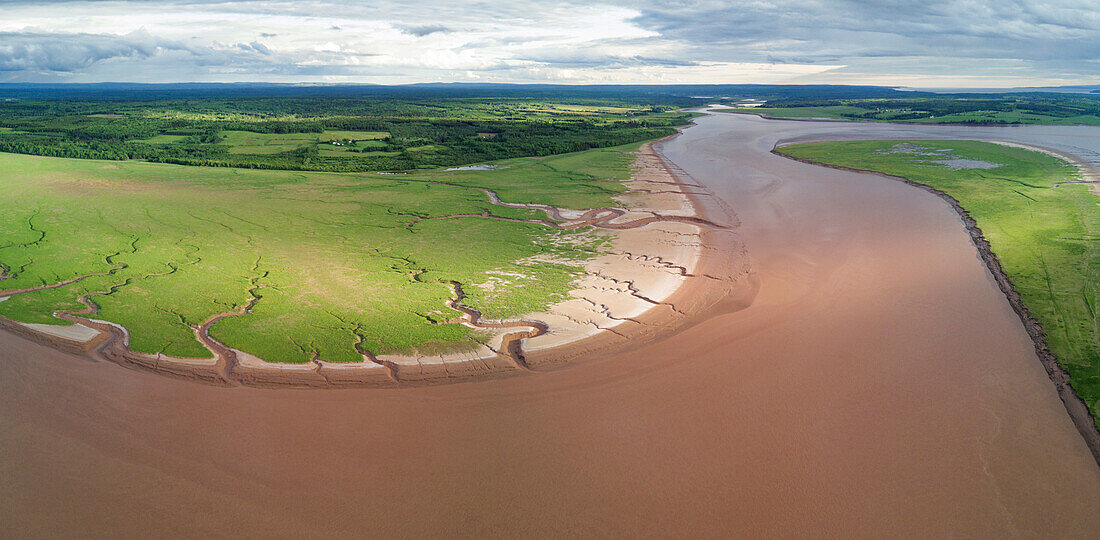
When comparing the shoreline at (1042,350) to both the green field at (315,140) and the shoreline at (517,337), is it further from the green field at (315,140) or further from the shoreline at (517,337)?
the green field at (315,140)

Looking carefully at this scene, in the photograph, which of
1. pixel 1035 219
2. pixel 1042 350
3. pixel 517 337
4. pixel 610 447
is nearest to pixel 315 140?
pixel 517 337

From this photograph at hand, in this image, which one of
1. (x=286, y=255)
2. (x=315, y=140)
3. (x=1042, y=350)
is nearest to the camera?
(x=1042, y=350)

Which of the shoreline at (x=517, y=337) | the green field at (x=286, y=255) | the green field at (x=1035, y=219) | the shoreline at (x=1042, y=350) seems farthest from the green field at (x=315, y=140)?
the shoreline at (x=1042, y=350)

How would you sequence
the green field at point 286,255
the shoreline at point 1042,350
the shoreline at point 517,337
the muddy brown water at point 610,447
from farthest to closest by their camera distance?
the green field at point 286,255 < the shoreline at point 517,337 < the shoreline at point 1042,350 < the muddy brown water at point 610,447

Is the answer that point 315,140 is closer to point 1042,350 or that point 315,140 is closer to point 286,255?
point 286,255

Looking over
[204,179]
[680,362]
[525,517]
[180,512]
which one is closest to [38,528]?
[180,512]

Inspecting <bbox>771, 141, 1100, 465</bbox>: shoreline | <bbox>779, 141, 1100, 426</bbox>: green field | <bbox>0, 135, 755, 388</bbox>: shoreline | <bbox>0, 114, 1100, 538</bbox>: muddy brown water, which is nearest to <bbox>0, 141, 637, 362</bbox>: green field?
<bbox>0, 135, 755, 388</bbox>: shoreline

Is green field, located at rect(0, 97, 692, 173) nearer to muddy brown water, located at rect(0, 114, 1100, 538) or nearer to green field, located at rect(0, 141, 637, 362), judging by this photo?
green field, located at rect(0, 141, 637, 362)
